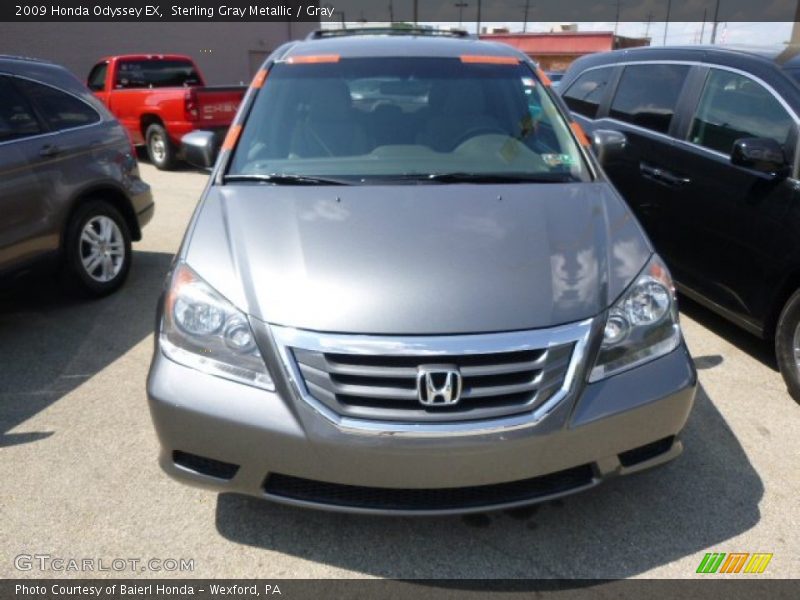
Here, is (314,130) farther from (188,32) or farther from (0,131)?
(188,32)

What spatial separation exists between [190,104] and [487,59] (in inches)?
323

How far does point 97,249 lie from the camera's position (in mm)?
5098

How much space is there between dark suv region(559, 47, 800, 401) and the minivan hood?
1334mm

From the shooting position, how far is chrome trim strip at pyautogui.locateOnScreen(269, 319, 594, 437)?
Answer: 212 centimetres

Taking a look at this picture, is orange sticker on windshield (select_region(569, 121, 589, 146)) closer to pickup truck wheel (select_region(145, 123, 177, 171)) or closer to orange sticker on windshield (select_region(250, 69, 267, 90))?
orange sticker on windshield (select_region(250, 69, 267, 90))

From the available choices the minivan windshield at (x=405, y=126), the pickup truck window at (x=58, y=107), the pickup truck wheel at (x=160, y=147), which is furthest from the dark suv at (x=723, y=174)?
the pickup truck wheel at (x=160, y=147)

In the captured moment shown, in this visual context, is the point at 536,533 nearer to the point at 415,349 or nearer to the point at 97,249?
the point at 415,349

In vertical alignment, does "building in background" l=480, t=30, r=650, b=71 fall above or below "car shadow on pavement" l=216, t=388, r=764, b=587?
below

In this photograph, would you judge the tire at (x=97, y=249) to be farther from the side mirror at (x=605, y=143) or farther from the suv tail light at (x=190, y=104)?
the suv tail light at (x=190, y=104)

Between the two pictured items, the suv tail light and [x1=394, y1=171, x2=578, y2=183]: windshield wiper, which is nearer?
[x1=394, y1=171, x2=578, y2=183]: windshield wiper

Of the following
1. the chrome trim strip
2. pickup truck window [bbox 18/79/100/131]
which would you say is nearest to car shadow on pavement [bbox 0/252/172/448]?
pickup truck window [bbox 18/79/100/131]

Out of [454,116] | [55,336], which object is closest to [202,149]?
[454,116]

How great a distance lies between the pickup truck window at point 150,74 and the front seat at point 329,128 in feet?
33.3

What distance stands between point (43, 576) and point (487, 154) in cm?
256
